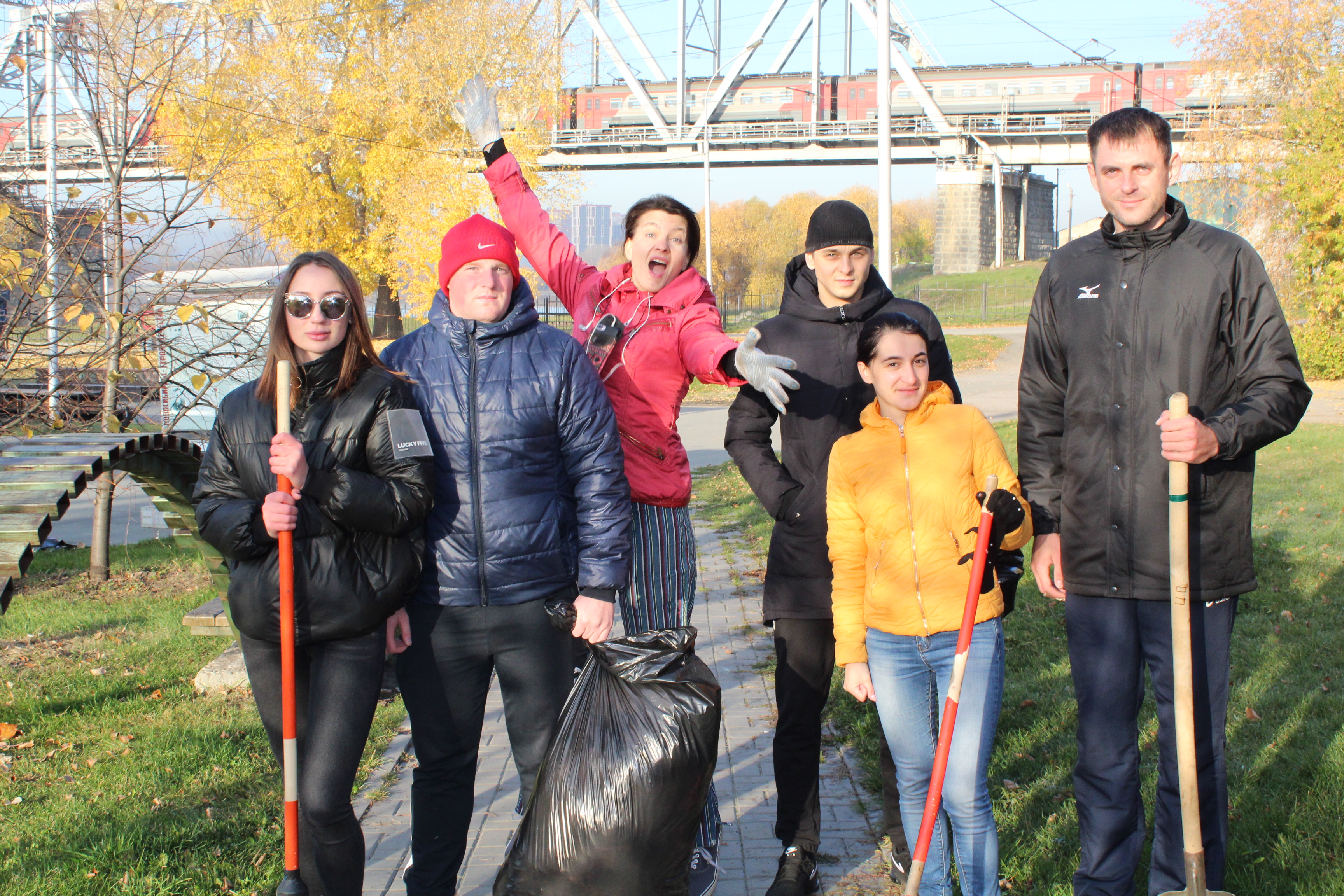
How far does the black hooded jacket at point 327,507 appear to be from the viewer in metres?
2.76

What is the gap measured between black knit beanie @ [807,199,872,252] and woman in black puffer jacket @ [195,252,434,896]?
135 centimetres

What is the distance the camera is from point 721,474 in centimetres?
1351

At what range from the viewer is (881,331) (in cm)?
293

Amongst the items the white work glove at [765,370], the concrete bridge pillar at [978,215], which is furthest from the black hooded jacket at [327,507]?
the concrete bridge pillar at [978,215]

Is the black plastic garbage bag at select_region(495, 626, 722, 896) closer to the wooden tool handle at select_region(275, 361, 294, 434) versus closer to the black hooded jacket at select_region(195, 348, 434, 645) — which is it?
the black hooded jacket at select_region(195, 348, 434, 645)

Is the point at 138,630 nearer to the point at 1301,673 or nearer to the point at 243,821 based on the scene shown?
the point at 243,821

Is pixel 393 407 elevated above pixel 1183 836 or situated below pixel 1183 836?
above

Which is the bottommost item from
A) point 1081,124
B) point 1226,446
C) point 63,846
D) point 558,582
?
point 63,846

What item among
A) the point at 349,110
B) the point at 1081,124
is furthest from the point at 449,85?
the point at 1081,124

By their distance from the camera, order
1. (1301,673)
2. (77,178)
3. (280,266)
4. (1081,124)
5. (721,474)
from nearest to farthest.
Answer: (1301,673) → (77,178) → (280,266) → (721,474) → (1081,124)

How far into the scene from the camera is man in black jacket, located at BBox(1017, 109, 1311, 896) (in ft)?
8.69

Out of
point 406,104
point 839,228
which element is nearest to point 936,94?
point 406,104

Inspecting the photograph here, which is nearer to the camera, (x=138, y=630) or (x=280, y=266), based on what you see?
(x=138, y=630)

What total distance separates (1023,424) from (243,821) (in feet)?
10.2
